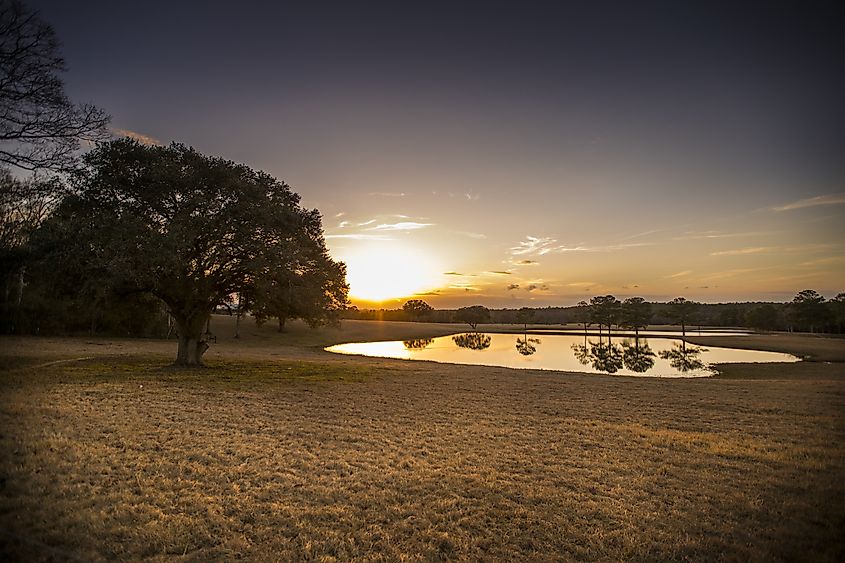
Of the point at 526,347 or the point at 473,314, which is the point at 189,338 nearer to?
the point at 526,347

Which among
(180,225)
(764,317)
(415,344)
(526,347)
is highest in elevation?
(180,225)

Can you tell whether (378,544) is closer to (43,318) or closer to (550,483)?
(550,483)

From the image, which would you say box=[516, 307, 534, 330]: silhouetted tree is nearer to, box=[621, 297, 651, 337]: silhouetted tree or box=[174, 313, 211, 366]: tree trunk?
box=[621, 297, 651, 337]: silhouetted tree

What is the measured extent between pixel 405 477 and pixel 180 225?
14415mm

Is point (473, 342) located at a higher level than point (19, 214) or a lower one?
lower

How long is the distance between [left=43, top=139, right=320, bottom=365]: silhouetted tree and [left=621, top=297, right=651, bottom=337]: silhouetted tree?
74.4 m

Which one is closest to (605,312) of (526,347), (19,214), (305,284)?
(526,347)

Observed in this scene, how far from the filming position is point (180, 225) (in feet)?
55.7

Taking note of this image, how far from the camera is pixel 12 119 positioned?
241 inches

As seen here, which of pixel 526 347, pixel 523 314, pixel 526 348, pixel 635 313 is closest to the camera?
pixel 526 348

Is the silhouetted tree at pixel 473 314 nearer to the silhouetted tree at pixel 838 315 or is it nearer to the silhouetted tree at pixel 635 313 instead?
the silhouetted tree at pixel 635 313

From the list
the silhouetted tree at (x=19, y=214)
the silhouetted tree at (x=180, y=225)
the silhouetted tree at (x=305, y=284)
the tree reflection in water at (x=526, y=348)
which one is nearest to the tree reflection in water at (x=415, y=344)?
the tree reflection in water at (x=526, y=348)

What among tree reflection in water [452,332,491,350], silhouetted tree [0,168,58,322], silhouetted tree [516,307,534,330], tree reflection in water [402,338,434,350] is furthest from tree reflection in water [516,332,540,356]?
silhouetted tree [516,307,534,330]

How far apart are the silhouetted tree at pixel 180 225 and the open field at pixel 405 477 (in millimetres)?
4857
